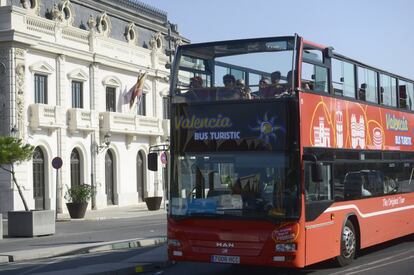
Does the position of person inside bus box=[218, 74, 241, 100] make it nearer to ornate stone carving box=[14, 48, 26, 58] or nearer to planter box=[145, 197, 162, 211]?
ornate stone carving box=[14, 48, 26, 58]

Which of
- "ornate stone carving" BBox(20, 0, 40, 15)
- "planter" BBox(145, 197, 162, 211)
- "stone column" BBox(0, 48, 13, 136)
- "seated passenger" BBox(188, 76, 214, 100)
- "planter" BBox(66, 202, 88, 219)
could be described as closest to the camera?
"seated passenger" BBox(188, 76, 214, 100)

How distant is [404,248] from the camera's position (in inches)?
613

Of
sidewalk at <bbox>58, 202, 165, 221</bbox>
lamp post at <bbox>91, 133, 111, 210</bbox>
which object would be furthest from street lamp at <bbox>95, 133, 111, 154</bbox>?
sidewalk at <bbox>58, 202, 165, 221</bbox>

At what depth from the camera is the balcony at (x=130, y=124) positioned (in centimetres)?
4031

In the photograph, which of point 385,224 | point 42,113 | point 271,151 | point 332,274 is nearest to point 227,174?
point 271,151

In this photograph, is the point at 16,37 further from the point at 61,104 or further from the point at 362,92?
the point at 362,92

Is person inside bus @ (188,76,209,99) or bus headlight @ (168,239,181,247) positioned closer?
bus headlight @ (168,239,181,247)

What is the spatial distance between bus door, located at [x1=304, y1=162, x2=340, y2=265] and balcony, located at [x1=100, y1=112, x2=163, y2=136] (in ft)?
97.3

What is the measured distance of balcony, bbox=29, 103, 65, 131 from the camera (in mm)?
34625

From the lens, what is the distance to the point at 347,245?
489 inches

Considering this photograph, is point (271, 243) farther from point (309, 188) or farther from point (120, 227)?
point (120, 227)

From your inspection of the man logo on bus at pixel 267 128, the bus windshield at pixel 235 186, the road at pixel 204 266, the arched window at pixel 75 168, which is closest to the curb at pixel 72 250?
the road at pixel 204 266

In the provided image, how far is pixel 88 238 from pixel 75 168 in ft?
58.5

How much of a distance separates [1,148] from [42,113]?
10731 millimetres
